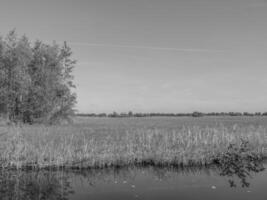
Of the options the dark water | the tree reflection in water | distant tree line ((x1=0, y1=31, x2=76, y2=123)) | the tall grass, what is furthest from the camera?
distant tree line ((x1=0, y1=31, x2=76, y2=123))

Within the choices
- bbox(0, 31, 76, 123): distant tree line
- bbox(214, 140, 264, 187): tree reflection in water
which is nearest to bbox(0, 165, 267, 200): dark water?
bbox(214, 140, 264, 187): tree reflection in water

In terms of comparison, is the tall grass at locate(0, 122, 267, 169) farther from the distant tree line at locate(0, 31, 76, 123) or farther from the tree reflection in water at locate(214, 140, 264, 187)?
the distant tree line at locate(0, 31, 76, 123)

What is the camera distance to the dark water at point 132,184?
11.5 meters

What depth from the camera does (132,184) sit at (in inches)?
519

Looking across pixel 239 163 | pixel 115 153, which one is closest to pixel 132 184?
pixel 115 153

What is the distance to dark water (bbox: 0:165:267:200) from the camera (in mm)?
11547

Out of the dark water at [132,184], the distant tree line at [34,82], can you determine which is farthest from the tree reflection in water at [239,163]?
the distant tree line at [34,82]

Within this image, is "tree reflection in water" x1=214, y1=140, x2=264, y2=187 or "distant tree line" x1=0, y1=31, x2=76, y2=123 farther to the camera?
"distant tree line" x1=0, y1=31, x2=76, y2=123

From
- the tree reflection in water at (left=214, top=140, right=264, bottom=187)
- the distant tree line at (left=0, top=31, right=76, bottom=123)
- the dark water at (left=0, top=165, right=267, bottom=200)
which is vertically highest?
the distant tree line at (left=0, top=31, right=76, bottom=123)

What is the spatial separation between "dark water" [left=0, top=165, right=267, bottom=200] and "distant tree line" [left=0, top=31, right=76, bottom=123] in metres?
37.8

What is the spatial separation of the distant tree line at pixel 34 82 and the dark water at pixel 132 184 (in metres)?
37.8

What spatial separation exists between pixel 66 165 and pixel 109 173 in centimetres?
256

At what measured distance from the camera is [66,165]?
1600 cm

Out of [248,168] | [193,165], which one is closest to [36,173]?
[193,165]
